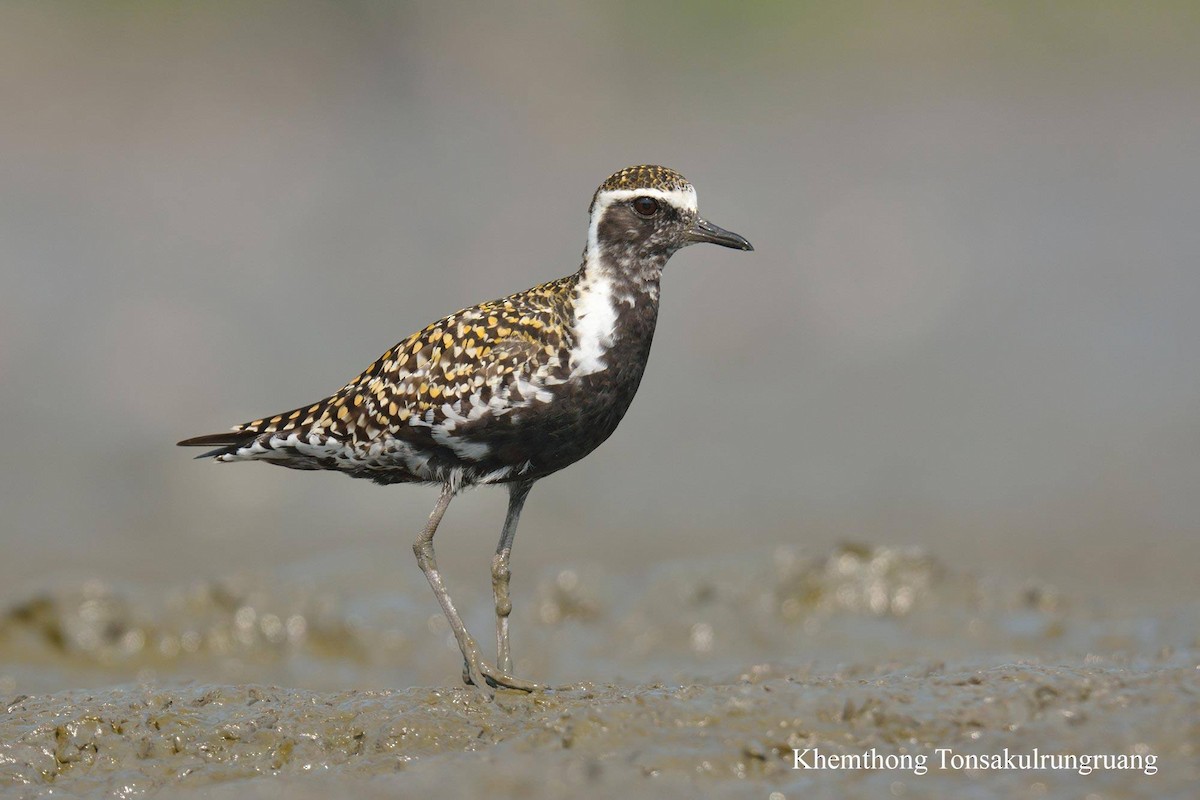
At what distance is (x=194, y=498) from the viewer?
15188mm

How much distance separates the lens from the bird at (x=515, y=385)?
24.2 ft

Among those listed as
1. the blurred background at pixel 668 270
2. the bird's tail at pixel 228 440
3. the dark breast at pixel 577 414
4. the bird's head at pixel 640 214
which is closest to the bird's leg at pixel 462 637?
the dark breast at pixel 577 414

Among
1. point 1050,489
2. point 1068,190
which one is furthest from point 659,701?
point 1068,190

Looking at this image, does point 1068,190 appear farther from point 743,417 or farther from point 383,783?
point 383,783

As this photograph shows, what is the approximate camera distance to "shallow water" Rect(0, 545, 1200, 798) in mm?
5863

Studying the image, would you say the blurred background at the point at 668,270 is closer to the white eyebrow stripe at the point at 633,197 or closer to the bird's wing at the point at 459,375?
the bird's wing at the point at 459,375

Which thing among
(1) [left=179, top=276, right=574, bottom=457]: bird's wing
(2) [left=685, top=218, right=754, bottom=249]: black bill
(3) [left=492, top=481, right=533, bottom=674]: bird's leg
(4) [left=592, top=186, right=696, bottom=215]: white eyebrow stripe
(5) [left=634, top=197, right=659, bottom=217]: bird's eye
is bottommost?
(3) [left=492, top=481, right=533, bottom=674]: bird's leg

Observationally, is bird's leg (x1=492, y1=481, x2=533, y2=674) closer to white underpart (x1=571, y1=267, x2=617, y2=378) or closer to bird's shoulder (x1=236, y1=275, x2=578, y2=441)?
bird's shoulder (x1=236, y1=275, x2=578, y2=441)

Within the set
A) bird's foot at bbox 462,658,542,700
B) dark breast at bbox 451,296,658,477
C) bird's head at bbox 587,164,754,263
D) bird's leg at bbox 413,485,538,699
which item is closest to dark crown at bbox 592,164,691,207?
bird's head at bbox 587,164,754,263

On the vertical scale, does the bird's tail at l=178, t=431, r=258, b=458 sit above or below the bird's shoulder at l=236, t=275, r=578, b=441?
below

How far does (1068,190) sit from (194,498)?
12.4 meters

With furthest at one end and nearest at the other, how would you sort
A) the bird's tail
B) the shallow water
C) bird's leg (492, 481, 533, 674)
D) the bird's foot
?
the bird's tail, bird's leg (492, 481, 533, 674), the bird's foot, the shallow water

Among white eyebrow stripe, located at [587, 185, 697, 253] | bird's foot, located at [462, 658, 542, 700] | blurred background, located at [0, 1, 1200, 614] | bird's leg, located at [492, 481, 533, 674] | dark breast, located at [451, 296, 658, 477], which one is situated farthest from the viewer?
blurred background, located at [0, 1, 1200, 614]

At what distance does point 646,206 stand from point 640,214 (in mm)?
51
